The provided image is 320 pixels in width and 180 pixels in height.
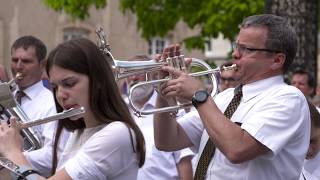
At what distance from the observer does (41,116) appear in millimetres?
4977

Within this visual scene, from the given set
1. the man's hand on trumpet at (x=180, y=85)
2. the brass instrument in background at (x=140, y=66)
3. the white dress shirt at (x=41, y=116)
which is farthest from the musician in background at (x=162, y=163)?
the man's hand on trumpet at (x=180, y=85)

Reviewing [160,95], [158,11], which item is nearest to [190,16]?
[158,11]

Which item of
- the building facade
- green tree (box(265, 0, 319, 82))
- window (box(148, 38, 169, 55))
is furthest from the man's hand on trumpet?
window (box(148, 38, 169, 55))

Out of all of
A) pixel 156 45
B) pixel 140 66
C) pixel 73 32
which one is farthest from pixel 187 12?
pixel 156 45

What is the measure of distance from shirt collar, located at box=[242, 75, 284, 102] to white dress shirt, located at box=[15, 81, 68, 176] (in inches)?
44.5

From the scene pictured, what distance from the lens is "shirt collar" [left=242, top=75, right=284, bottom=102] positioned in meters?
3.47

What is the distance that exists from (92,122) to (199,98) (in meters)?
0.52

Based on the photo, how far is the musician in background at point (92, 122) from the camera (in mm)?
3090

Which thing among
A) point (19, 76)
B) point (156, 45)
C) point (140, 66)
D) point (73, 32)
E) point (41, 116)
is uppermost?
point (140, 66)

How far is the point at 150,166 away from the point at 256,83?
193 cm

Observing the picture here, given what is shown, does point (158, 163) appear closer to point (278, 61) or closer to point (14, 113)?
point (14, 113)

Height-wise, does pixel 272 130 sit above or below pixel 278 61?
below

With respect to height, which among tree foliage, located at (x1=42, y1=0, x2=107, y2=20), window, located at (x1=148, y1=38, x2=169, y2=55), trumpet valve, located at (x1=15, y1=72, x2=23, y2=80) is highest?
trumpet valve, located at (x1=15, y1=72, x2=23, y2=80)

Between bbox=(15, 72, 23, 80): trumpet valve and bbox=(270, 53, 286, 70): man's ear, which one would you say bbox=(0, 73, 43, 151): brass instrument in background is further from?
bbox=(270, 53, 286, 70): man's ear
